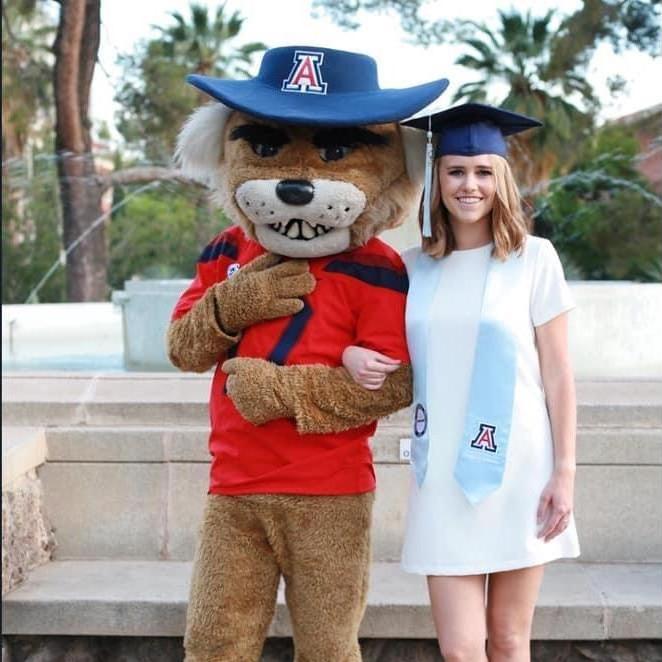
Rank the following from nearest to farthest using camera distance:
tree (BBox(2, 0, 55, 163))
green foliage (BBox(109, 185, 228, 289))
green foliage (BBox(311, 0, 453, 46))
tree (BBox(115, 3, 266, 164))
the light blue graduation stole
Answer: the light blue graduation stole
green foliage (BBox(311, 0, 453, 46))
tree (BBox(115, 3, 266, 164))
tree (BBox(2, 0, 55, 163))
green foliage (BBox(109, 185, 228, 289))

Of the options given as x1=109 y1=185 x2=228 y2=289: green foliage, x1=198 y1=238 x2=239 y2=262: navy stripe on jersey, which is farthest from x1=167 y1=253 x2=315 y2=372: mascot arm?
x1=109 y1=185 x2=228 y2=289: green foliage

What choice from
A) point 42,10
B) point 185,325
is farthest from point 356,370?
point 42,10

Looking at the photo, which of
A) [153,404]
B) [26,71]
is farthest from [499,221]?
[26,71]

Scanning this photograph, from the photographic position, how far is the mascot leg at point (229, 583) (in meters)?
2.43

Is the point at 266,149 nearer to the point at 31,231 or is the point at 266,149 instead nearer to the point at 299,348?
the point at 299,348

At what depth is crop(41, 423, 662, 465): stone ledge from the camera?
3.40 m

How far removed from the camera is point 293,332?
242cm

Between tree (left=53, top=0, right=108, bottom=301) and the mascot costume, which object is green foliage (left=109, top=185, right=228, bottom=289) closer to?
tree (left=53, top=0, right=108, bottom=301)

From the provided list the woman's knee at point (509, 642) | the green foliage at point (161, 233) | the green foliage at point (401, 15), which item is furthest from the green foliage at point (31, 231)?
the woman's knee at point (509, 642)

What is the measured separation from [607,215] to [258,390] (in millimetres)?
12985

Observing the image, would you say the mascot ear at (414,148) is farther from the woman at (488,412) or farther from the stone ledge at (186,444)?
the stone ledge at (186,444)

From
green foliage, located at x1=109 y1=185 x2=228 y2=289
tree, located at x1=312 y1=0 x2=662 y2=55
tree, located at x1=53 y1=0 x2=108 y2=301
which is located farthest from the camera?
green foliage, located at x1=109 y1=185 x2=228 y2=289

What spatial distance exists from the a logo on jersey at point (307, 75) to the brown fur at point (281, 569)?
100 centimetres

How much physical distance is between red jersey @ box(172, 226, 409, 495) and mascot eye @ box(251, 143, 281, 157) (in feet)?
0.93
